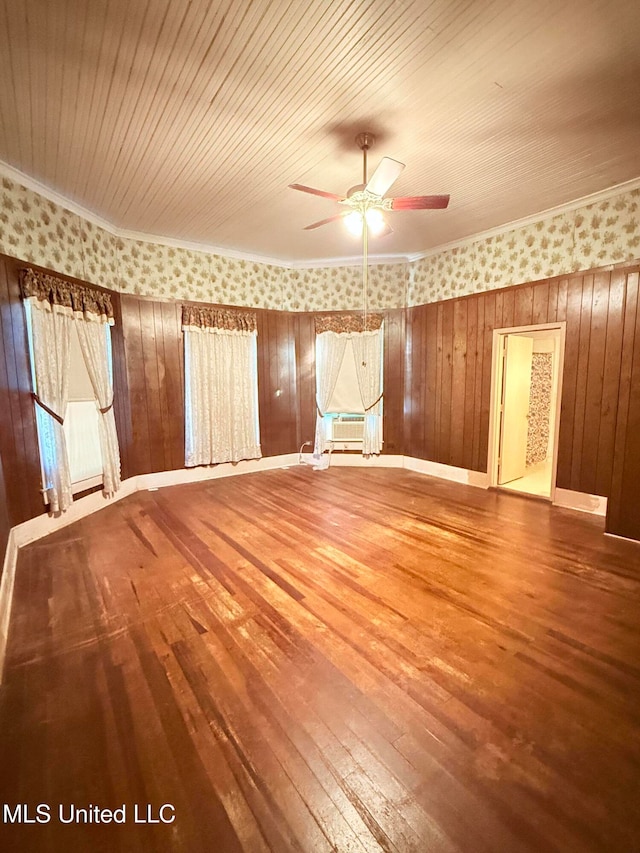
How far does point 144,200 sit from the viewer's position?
3.86 meters

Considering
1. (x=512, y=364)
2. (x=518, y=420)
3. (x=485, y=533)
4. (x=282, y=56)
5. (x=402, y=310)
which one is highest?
(x=282, y=56)

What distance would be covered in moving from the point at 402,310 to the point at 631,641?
189 inches

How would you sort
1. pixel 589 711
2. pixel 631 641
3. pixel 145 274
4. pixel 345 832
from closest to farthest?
pixel 345 832 < pixel 589 711 < pixel 631 641 < pixel 145 274

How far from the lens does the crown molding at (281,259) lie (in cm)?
351

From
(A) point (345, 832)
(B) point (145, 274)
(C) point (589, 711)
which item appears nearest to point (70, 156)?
(B) point (145, 274)

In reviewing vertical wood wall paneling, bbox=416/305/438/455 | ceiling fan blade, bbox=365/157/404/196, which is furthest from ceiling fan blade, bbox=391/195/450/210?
vertical wood wall paneling, bbox=416/305/438/455

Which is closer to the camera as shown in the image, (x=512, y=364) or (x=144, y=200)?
(x=144, y=200)

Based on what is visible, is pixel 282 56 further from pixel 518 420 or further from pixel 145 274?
pixel 518 420

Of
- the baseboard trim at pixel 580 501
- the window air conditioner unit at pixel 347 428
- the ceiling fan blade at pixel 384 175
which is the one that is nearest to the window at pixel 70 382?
the ceiling fan blade at pixel 384 175

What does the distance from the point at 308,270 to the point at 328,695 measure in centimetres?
563

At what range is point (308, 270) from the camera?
19.7 ft

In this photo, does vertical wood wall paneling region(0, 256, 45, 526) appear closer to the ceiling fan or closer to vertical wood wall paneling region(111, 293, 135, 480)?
vertical wood wall paneling region(111, 293, 135, 480)

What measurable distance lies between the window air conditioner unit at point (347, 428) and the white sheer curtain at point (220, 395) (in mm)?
1286

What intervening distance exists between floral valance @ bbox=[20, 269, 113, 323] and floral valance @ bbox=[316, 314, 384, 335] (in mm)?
2969
